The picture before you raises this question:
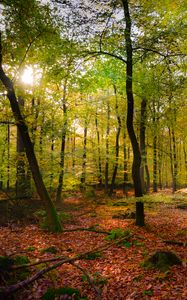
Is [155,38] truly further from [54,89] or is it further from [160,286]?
[54,89]

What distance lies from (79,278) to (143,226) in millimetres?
5162

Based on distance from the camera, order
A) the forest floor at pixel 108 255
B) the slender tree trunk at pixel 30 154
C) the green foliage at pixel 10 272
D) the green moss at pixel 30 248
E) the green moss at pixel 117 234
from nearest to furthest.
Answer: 1. the green foliage at pixel 10 272
2. the forest floor at pixel 108 255
3. the green moss at pixel 30 248
4. the green moss at pixel 117 234
5. the slender tree trunk at pixel 30 154

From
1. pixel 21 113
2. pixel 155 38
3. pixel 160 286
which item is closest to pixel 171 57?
pixel 155 38

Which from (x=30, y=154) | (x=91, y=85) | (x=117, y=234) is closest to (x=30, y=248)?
(x=117, y=234)

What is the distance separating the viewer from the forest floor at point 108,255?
4898 mm

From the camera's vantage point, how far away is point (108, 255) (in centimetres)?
701

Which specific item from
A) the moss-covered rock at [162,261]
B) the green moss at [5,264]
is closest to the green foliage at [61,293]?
the green moss at [5,264]

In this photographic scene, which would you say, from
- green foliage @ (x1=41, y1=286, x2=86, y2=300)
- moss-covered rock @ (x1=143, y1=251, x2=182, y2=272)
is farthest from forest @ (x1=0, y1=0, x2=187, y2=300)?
green foliage @ (x1=41, y1=286, x2=86, y2=300)

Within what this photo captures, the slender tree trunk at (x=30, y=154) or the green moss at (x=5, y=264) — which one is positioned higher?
the slender tree trunk at (x=30, y=154)

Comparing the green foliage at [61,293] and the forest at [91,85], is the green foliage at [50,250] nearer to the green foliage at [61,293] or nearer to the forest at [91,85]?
the forest at [91,85]

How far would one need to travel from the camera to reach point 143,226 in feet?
32.9

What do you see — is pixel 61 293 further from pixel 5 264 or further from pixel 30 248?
pixel 30 248

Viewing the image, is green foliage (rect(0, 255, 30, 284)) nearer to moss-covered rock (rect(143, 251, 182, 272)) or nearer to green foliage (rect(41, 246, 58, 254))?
green foliage (rect(41, 246, 58, 254))

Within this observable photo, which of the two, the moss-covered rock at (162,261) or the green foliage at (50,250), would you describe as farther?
the green foliage at (50,250)
